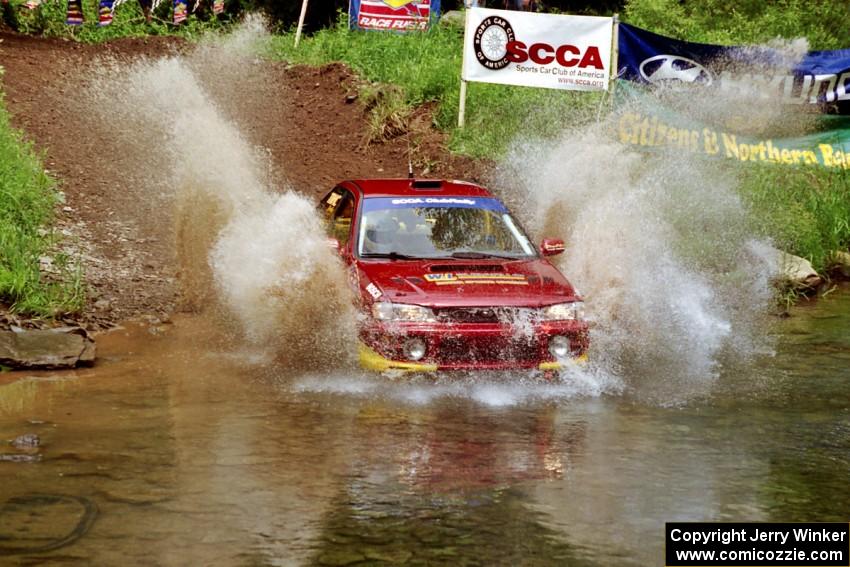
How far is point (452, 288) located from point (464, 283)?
0.49 ft

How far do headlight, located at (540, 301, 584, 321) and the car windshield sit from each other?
40.2 inches

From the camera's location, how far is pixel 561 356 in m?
8.36

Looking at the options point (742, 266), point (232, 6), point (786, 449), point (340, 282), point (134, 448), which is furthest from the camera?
point (232, 6)

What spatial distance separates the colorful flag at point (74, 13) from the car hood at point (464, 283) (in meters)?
17.1

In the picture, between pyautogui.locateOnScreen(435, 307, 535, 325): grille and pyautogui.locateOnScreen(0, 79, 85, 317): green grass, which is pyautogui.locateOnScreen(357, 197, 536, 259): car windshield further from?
pyautogui.locateOnScreen(0, 79, 85, 317): green grass

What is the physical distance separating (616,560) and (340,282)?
440cm

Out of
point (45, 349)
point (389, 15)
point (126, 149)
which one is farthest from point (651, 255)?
point (389, 15)

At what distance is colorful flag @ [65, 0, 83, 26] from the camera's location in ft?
77.8

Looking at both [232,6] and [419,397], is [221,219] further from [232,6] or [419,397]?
[232,6]

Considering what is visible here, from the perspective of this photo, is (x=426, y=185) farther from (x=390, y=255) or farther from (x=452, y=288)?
(x=452, y=288)

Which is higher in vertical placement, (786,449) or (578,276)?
(578,276)

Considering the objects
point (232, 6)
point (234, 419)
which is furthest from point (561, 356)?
point (232, 6)

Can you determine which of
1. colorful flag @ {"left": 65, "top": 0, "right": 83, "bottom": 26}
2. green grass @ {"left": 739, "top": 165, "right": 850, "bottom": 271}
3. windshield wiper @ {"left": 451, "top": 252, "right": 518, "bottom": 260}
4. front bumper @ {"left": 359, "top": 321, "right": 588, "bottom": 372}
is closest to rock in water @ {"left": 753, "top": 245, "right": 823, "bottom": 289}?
green grass @ {"left": 739, "top": 165, "right": 850, "bottom": 271}

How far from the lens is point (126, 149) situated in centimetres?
1672
